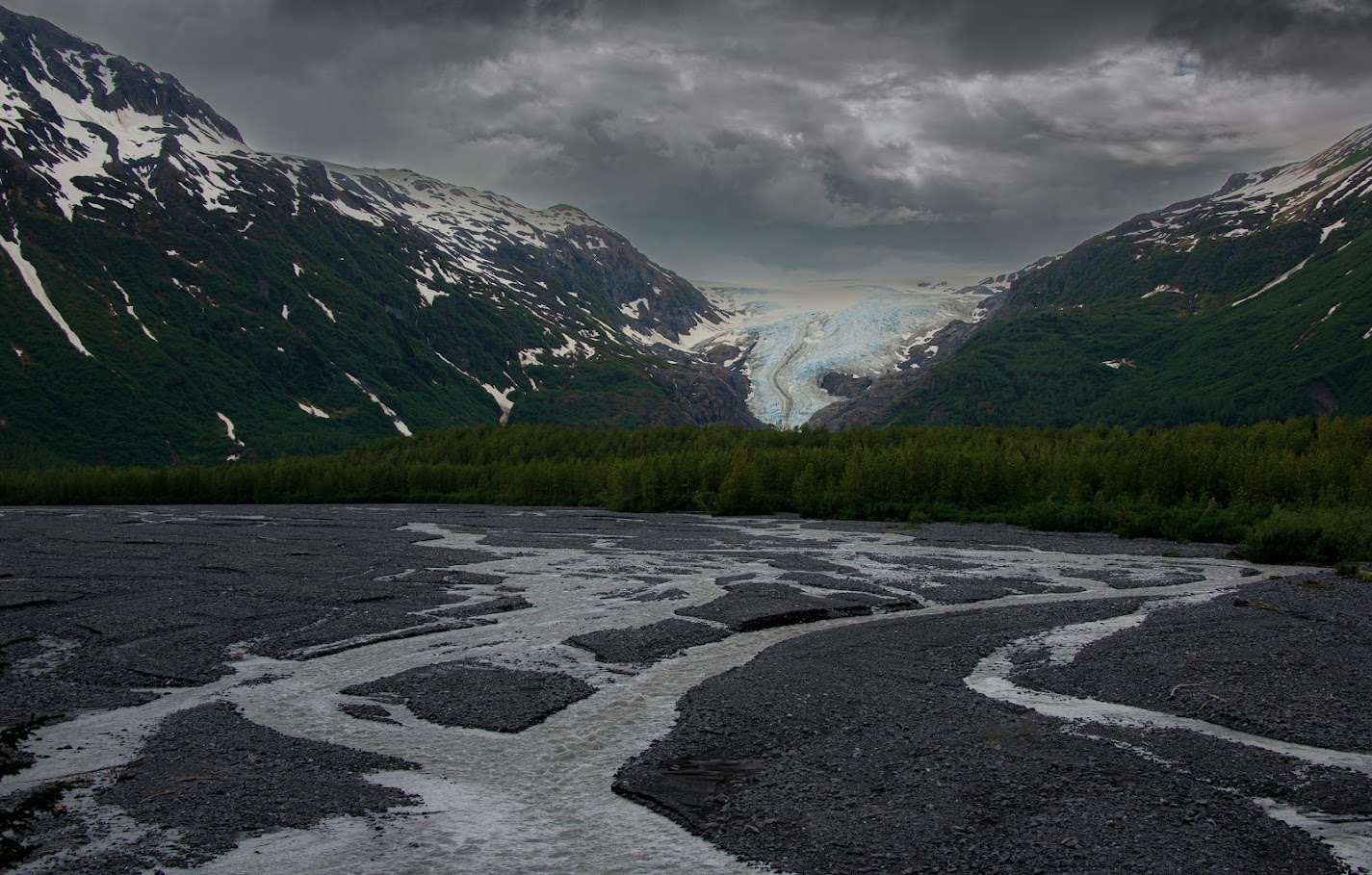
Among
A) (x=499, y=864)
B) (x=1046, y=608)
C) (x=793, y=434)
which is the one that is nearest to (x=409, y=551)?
(x=1046, y=608)

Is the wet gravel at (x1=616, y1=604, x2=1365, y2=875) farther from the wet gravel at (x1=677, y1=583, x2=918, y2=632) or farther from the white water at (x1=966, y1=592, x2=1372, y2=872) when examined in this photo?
the wet gravel at (x1=677, y1=583, x2=918, y2=632)

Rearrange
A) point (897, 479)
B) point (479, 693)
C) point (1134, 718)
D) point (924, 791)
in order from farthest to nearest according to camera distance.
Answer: point (897, 479), point (479, 693), point (1134, 718), point (924, 791)

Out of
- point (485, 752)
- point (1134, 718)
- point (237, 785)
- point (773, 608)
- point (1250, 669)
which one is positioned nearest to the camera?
point (237, 785)

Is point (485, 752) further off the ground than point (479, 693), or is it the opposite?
point (479, 693)

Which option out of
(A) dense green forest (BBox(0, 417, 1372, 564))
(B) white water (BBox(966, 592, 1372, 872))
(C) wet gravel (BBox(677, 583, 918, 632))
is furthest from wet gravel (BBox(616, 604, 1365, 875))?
(A) dense green forest (BBox(0, 417, 1372, 564))

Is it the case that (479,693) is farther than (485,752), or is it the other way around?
(479,693)

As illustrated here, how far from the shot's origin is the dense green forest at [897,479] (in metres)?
59.7

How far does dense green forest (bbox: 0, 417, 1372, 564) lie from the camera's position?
59719 mm

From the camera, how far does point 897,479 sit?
269 ft

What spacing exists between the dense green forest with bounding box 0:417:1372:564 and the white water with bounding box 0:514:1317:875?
30.9 meters

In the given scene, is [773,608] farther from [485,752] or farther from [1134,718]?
[485,752]

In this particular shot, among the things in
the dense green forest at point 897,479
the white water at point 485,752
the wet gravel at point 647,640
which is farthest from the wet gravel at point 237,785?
the dense green forest at point 897,479

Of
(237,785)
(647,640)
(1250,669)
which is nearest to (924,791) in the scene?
(237,785)

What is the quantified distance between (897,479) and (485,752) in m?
69.5
